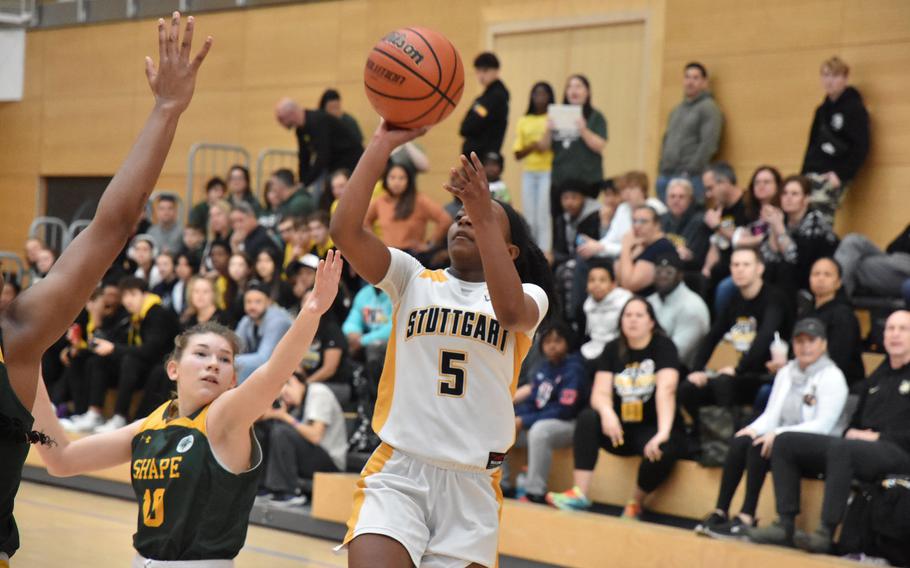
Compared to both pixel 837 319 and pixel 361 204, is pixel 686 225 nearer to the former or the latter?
pixel 837 319

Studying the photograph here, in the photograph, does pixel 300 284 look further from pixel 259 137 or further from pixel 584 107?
pixel 259 137

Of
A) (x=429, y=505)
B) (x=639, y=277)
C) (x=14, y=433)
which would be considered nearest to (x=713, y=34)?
(x=639, y=277)

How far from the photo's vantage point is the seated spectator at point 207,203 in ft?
38.1

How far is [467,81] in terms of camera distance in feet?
39.3

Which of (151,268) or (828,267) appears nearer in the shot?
(828,267)

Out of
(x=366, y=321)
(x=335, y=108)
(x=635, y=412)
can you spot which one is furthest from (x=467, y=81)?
(x=635, y=412)

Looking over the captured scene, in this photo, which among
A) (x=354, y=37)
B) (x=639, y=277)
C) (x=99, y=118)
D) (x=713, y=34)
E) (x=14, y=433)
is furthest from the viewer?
(x=99, y=118)

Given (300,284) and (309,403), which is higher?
(300,284)

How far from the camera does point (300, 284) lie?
8688 millimetres

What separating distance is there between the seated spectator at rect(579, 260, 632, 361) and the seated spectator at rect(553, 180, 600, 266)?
134 cm

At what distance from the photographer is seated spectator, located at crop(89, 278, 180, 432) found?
30.8 ft

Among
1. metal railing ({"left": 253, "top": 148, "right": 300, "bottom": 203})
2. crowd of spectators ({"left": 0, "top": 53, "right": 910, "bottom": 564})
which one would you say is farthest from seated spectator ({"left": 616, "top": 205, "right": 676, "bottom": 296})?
metal railing ({"left": 253, "top": 148, "right": 300, "bottom": 203})

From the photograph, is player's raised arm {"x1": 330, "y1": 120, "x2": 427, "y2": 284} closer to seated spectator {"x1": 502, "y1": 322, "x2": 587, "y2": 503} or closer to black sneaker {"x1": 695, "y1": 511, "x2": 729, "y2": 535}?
black sneaker {"x1": 695, "y1": 511, "x2": 729, "y2": 535}

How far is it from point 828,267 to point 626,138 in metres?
4.76
